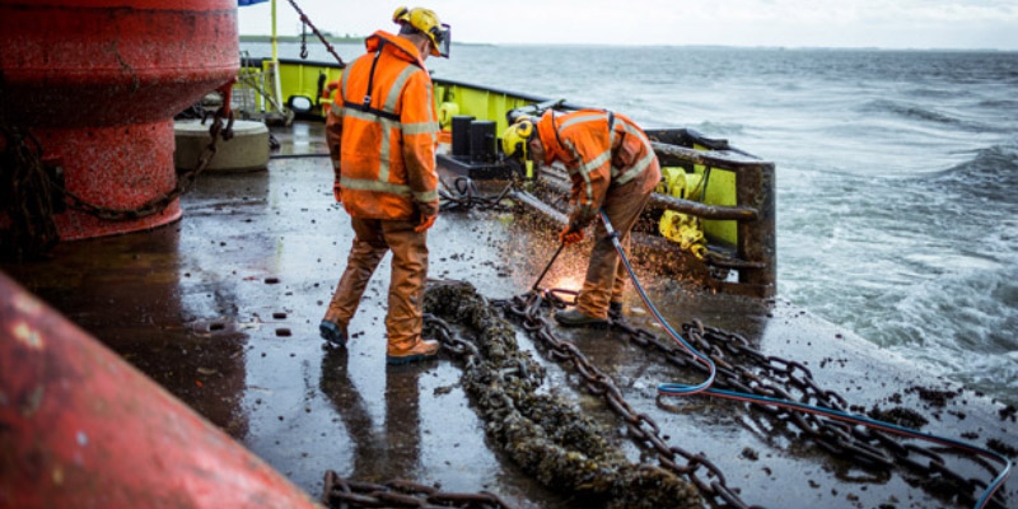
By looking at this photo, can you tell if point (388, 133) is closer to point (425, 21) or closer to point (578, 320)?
point (425, 21)

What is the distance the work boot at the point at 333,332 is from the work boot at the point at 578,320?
4.97 ft

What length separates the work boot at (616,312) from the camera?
5.78m

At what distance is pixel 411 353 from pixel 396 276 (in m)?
0.45

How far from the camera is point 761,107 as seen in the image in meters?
55.8

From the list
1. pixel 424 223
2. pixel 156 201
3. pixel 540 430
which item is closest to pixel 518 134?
pixel 424 223

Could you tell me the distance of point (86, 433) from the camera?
0.78 meters

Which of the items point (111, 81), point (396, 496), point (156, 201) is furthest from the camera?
point (156, 201)

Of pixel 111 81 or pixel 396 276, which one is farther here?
pixel 111 81

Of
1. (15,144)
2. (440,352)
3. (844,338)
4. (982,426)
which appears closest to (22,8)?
(15,144)

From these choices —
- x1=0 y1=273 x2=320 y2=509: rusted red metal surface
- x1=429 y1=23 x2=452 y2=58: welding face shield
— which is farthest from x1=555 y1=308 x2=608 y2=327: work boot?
x1=0 y1=273 x2=320 y2=509: rusted red metal surface

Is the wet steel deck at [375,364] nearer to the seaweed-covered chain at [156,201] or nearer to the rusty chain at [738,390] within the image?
the rusty chain at [738,390]

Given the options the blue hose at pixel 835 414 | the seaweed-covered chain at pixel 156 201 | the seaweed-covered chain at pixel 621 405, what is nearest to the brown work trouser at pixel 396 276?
the seaweed-covered chain at pixel 621 405

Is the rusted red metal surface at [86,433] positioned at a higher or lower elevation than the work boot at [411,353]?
higher

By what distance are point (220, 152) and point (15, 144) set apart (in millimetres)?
4204
